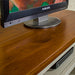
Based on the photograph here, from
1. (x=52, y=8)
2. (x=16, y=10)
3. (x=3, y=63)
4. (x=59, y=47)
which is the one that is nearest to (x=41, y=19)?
(x=52, y=8)

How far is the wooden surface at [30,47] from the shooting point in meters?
0.52

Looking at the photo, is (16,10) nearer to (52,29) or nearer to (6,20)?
(6,20)

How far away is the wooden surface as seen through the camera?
524mm

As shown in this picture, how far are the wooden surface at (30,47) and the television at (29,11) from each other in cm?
7

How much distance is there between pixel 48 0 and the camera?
101 cm

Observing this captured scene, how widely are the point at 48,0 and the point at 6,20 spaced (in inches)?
15.5

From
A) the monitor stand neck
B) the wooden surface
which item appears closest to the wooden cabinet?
the wooden surface

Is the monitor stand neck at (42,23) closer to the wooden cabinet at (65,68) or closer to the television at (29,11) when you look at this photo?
the television at (29,11)

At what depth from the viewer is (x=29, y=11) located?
0.87m

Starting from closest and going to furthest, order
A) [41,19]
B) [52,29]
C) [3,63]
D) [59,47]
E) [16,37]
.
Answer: [3,63] → [59,47] → [16,37] → [52,29] → [41,19]

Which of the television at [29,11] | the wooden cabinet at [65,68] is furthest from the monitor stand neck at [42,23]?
the wooden cabinet at [65,68]

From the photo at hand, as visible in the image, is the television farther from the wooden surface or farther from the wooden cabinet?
the wooden cabinet

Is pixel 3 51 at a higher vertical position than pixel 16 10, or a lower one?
lower

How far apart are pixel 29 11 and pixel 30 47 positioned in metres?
0.29
